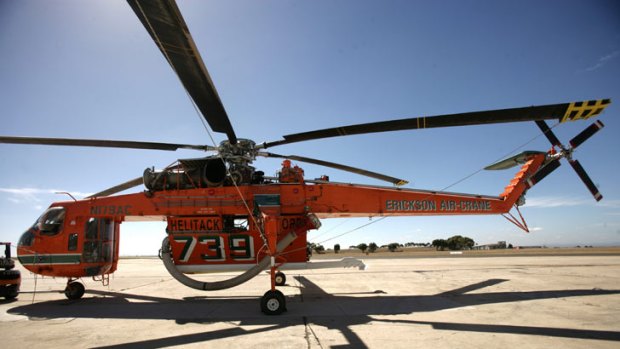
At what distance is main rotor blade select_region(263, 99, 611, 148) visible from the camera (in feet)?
19.6

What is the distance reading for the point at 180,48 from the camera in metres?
4.58

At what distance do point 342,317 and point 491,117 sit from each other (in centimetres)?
500

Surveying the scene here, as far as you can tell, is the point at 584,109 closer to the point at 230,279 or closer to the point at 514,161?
the point at 514,161

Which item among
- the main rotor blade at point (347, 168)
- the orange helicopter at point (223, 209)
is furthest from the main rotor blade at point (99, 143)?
the main rotor blade at point (347, 168)

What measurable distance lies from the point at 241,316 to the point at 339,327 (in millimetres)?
2357

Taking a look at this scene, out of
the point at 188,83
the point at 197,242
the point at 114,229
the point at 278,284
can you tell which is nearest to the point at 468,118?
the point at 188,83

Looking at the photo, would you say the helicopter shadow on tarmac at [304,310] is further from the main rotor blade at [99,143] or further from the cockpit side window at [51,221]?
the main rotor blade at [99,143]

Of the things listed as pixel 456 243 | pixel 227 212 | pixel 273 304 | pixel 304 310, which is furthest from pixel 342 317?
pixel 456 243

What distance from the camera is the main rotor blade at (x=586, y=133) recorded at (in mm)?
9648

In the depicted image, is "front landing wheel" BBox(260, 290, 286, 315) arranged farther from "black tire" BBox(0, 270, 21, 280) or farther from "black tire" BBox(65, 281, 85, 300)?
"black tire" BBox(0, 270, 21, 280)

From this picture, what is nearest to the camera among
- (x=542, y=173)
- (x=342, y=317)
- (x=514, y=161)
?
(x=342, y=317)

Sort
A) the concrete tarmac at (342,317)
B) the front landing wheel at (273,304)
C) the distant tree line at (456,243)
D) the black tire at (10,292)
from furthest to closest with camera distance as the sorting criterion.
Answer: the distant tree line at (456,243), the black tire at (10,292), the front landing wheel at (273,304), the concrete tarmac at (342,317)

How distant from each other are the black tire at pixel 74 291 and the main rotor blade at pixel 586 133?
15696 millimetres

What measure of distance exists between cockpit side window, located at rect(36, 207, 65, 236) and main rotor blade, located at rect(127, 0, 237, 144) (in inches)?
262
